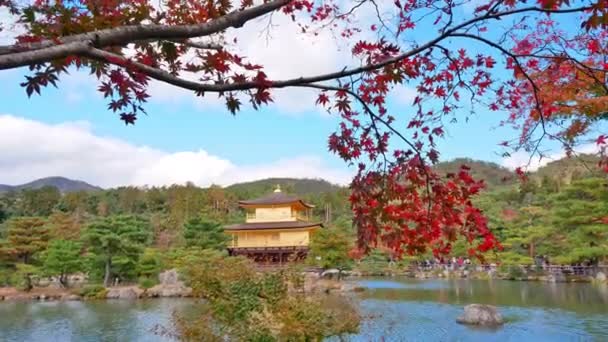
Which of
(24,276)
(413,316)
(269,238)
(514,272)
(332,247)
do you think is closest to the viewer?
(413,316)

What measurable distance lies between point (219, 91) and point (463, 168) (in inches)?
63.7

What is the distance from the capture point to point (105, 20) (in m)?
2.05

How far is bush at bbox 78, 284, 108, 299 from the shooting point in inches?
672

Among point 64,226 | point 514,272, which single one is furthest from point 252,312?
point 64,226

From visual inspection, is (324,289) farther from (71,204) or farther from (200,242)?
(71,204)

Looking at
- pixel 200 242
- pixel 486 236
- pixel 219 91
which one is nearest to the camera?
pixel 219 91

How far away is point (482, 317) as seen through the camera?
10.2 meters

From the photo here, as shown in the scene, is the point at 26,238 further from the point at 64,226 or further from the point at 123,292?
the point at 64,226

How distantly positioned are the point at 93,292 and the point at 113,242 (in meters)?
2.05

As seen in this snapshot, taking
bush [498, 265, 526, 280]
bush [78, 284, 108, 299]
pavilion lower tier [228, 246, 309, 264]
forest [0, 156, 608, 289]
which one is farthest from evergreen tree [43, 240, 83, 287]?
bush [498, 265, 526, 280]

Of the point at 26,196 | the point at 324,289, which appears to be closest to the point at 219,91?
the point at 324,289

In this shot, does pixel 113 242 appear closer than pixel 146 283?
No

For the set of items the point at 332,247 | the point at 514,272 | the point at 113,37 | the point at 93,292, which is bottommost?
the point at 93,292

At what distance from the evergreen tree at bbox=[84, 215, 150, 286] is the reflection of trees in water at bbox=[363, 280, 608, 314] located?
348 inches
